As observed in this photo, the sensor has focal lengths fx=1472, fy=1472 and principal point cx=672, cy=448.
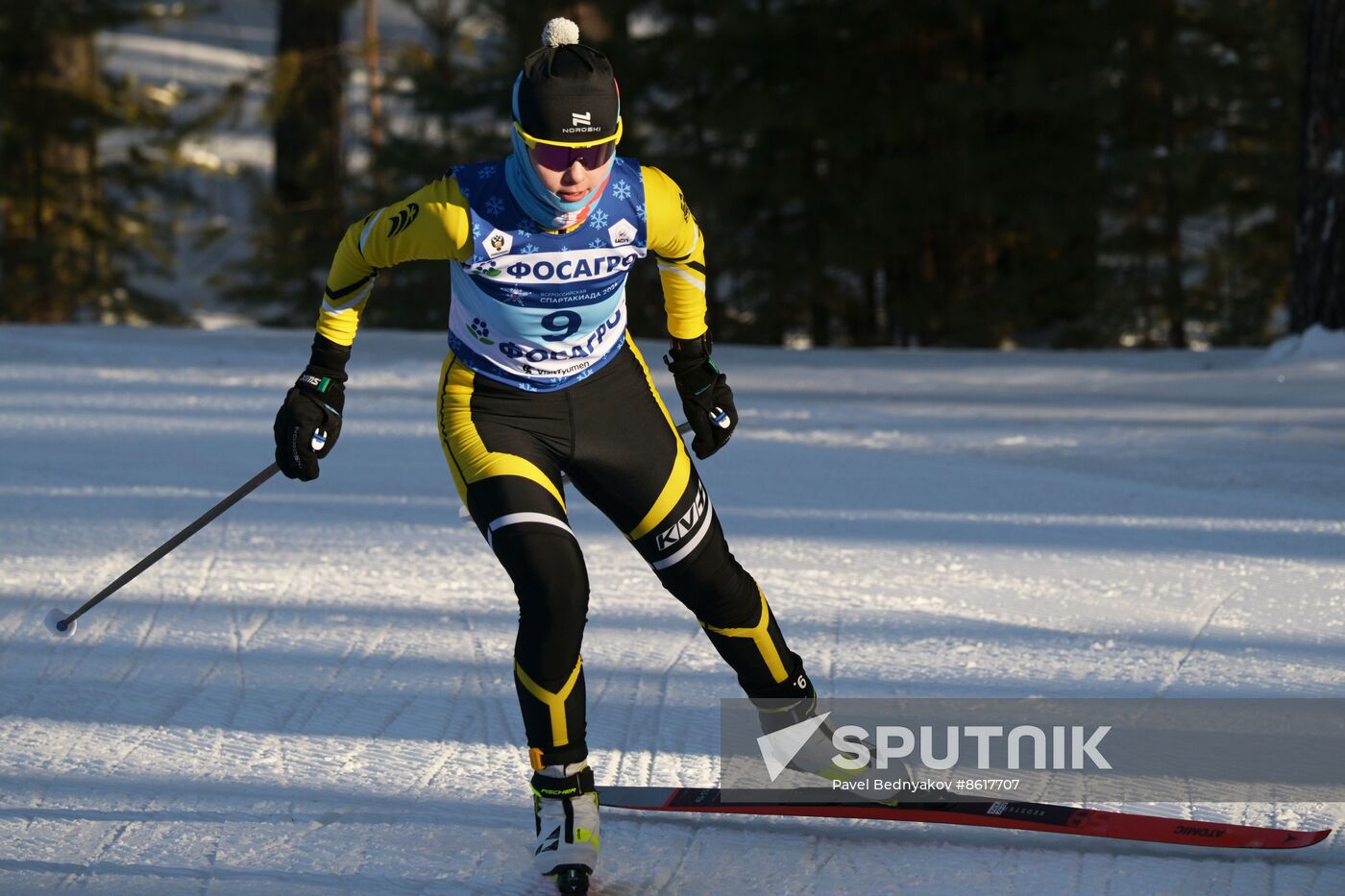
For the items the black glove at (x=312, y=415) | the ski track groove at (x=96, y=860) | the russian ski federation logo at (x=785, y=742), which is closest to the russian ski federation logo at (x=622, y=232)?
the black glove at (x=312, y=415)

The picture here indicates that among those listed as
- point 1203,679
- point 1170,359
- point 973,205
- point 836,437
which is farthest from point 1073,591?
point 973,205

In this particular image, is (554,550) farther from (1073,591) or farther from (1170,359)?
(1170,359)

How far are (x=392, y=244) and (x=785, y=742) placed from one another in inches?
61.6

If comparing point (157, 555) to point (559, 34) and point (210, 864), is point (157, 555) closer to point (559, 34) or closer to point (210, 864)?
point (210, 864)

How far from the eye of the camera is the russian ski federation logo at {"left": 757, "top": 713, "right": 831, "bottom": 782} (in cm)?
A: 371

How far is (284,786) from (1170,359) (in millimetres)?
7428

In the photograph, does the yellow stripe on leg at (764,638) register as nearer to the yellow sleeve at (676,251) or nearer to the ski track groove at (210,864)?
the yellow sleeve at (676,251)

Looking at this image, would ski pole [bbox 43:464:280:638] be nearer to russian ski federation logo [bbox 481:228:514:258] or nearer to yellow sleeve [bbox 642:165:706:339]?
russian ski federation logo [bbox 481:228:514:258]

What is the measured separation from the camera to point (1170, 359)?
381 inches

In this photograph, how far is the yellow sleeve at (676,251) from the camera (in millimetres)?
3512

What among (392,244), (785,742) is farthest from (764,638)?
(392,244)

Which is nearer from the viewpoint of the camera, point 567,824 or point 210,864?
point 567,824

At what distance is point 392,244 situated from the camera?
3412 mm

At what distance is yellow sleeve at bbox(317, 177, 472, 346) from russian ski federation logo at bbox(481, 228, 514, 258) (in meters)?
0.04
